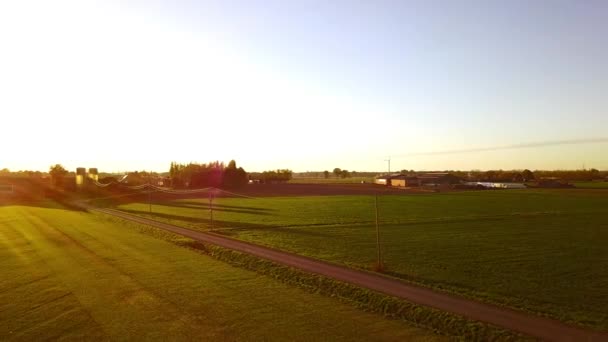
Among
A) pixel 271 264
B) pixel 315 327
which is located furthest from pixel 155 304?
pixel 271 264

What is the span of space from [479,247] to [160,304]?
1537 cm

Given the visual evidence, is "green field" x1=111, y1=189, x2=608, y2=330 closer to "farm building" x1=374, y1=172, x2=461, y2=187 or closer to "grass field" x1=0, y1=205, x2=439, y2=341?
"grass field" x1=0, y1=205, x2=439, y2=341

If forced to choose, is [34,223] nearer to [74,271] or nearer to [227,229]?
[227,229]

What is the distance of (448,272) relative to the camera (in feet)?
54.5

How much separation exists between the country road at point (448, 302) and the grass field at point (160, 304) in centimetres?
176

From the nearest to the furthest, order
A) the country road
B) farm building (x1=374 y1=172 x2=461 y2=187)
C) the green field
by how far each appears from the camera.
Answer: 1. the country road
2. the green field
3. farm building (x1=374 y1=172 x2=461 y2=187)

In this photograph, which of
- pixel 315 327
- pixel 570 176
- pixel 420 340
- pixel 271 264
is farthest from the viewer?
pixel 570 176

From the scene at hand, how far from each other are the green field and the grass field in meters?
4.20

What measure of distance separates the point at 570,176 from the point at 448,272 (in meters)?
161

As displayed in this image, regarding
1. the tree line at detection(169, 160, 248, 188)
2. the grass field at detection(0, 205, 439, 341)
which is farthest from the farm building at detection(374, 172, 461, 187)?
the grass field at detection(0, 205, 439, 341)

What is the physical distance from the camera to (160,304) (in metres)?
12.8

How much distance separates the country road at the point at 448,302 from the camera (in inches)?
396

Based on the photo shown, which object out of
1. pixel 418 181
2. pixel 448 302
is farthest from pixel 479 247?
pixel 418 181

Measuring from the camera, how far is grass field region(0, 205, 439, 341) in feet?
34.6
